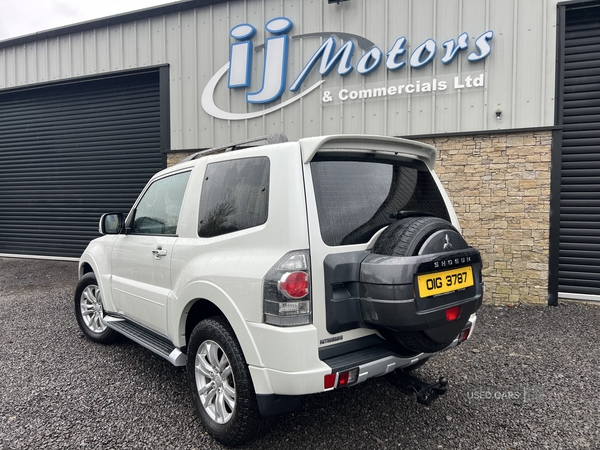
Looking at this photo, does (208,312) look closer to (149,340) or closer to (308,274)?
(149,340)

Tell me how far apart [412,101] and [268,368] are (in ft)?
18.1

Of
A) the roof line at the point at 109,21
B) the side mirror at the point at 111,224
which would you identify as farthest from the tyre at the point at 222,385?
the roof line at the point at 109,21

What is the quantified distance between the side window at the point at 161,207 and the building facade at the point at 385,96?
3987 mm

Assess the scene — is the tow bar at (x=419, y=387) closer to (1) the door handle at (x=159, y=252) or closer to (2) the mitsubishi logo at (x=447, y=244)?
→ (2) the mitsubishi logo at (x=447, y=244)

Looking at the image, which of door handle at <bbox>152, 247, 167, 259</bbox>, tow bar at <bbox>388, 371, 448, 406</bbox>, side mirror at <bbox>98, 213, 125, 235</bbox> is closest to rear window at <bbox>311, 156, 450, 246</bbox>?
tow bar at <bbox>388, 371, 448, 406</bbox>

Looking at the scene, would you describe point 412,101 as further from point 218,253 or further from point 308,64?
point 218,253

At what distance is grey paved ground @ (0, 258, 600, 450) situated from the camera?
2.69m

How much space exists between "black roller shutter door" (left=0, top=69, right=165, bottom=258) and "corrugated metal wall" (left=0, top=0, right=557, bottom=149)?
682 millimetres

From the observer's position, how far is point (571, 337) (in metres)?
4.73

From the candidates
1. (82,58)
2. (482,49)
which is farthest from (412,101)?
(82,58)

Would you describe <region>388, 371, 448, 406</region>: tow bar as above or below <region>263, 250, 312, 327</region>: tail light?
below

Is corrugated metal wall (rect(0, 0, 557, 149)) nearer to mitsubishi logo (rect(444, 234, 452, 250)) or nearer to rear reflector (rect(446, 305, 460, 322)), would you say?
mitsubishi logo (rect(444, 234, 452, 250))

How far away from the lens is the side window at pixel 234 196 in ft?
8.20

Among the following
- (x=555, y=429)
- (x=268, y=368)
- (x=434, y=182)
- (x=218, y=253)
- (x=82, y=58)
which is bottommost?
(x=555, y=429)
